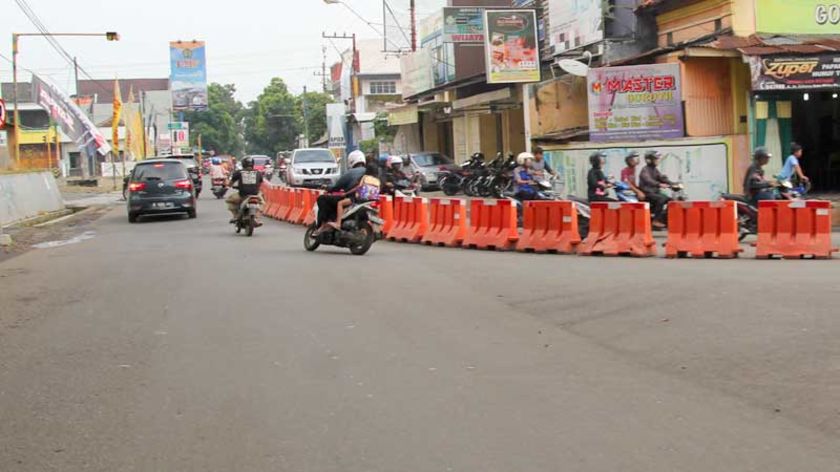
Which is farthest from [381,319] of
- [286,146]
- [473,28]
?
[286,146]

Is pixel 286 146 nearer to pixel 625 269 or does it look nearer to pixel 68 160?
pixel 68 160

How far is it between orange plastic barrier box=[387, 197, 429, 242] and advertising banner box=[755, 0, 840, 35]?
10480 millimetres

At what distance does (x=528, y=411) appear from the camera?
558 centimetres

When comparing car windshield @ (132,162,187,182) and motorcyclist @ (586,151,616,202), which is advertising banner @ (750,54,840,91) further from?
car windshield @ (132,162,187,182)

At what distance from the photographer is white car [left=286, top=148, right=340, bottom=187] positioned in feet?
113

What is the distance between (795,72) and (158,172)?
52.2 ft

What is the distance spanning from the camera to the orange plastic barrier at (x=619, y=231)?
13.7 m

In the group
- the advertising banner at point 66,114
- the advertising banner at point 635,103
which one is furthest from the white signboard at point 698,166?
the advertising banner at point 66,114

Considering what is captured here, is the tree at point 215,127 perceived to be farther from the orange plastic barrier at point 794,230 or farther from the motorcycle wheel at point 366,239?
the orange plastic barrier at point 794,230

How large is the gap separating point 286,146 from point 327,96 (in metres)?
13.1

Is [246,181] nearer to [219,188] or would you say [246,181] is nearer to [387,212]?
[387,212]

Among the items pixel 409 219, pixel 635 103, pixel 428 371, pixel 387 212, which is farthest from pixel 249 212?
pixel 428 371

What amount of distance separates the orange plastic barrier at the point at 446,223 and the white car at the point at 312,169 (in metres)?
17.6

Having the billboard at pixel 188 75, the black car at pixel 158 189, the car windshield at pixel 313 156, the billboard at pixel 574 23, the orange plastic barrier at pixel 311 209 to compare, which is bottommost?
the orange plastic barrier at pixel 311 209
